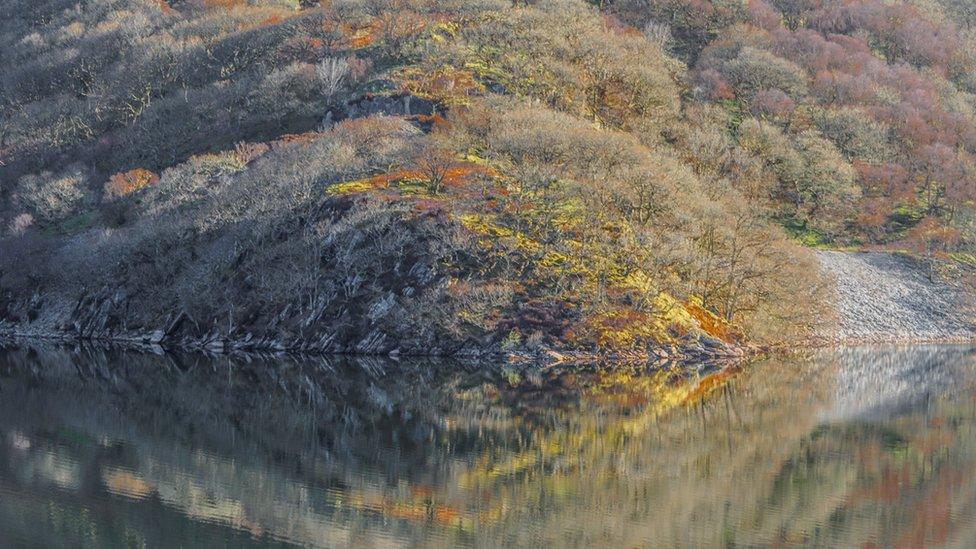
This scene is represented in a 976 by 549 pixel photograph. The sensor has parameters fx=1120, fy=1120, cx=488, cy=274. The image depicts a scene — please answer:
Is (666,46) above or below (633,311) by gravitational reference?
below

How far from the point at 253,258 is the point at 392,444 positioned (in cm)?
4563

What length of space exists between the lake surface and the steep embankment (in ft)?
91.9

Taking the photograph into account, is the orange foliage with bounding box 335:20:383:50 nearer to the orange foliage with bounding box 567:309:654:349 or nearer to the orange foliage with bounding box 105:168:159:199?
the orange foliage with bounding box 105:168:159:199

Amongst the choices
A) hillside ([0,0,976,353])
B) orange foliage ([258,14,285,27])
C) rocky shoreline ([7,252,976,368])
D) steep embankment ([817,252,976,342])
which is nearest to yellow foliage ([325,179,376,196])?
hillside ([0,0,976,353])

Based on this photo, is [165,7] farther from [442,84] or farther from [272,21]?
[442,84]

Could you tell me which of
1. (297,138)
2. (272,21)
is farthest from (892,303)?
(272,21)

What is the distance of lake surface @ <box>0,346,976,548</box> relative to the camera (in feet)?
98.5

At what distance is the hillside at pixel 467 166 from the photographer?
77688 millimetres

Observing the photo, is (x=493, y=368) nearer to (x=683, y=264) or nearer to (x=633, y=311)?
(x=633, y=311)

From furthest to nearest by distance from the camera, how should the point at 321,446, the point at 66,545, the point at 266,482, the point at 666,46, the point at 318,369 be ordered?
the point at 666,46
the point at 318,369
the point at 321,446
the point at 266,482
the point at 66,545

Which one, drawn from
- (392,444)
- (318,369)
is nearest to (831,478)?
(392,444)

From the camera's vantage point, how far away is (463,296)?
242 feet

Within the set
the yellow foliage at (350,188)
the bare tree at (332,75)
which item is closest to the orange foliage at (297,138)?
the bare tree at (332,75)

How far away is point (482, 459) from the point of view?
39.6m
